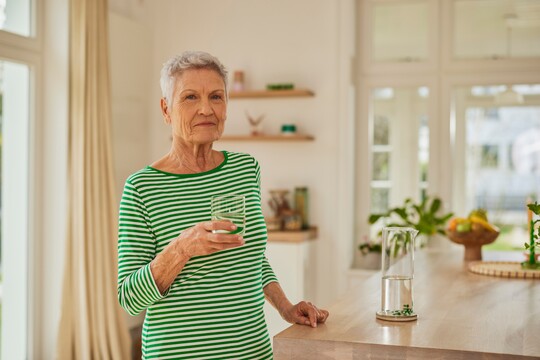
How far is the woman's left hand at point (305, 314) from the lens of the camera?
188cm

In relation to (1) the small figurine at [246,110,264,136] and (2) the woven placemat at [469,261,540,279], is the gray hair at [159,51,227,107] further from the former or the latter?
(1) the small figurine at [246,110,264,136]

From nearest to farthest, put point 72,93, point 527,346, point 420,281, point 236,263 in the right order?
point 527,346, point 236,263, point 420,281, point 72,93

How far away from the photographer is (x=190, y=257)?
1655mm

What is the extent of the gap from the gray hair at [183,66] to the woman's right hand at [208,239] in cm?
41

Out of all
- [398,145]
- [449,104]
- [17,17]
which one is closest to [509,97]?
[449,104]

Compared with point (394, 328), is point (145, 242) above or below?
above

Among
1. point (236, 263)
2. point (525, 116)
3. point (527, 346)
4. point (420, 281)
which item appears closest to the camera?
point (527, 346)

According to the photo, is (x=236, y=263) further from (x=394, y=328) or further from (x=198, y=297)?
(x=394, y=328)

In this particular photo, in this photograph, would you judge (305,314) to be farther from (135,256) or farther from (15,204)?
(15,204)

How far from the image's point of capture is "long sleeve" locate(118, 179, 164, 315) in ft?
5.48

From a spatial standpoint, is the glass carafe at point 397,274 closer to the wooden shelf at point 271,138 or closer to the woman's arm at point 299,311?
the woman's arm at point 299,311

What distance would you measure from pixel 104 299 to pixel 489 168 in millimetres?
2943

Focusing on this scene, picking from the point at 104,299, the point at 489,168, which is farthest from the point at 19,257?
the point at 489,168

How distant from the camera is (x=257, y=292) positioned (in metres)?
1.87
